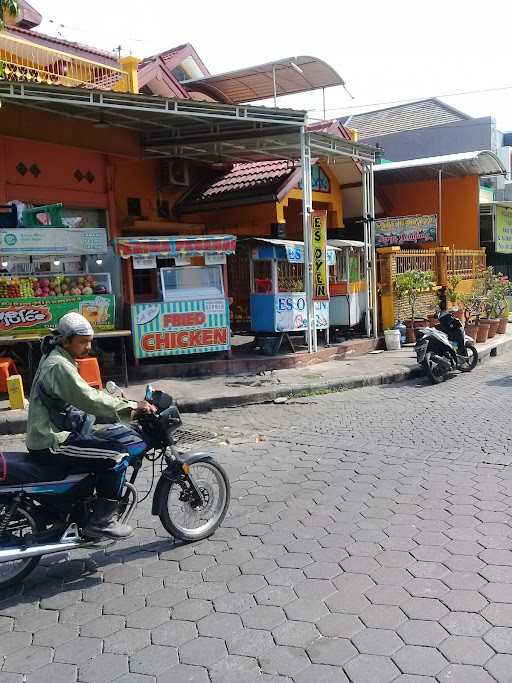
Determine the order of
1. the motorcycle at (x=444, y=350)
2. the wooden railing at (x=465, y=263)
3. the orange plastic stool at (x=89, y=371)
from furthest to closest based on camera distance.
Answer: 1. the wooden railing at (x=465, y=263)
2. the motorcycle at (x=444, y=350)
3. the orange plastic stool at (x=89, y=371)

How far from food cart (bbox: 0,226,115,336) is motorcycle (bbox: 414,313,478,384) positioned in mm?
5161

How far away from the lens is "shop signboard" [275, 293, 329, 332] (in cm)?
1173

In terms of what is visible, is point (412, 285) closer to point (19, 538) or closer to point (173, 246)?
point (173, 246)

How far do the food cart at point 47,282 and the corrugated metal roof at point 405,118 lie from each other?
650 inches

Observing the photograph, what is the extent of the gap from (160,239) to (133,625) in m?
7.69

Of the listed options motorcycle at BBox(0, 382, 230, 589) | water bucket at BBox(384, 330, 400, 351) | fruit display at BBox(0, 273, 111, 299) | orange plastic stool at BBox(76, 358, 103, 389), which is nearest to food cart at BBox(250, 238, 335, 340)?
water bucket at BBox(384, 330, 400, 351)

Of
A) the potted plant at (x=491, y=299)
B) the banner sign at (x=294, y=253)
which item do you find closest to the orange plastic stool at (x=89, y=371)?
the banner sign at (x=294, y=253)

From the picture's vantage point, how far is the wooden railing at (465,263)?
54.7ft

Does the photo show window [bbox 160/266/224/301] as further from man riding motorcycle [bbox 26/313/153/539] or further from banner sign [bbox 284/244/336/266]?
man riding motorcycle [bbox 26/313/153/539]

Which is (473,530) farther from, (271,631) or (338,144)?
(338,144)

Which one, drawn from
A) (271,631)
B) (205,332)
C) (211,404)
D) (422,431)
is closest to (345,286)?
(205,332)

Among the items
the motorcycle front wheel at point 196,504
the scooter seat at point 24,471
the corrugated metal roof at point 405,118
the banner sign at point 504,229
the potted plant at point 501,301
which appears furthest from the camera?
the corrugated metal roof at point 405,118

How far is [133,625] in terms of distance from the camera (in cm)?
337

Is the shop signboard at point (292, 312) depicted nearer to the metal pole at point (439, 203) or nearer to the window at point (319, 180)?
the window at point (319, 180)
